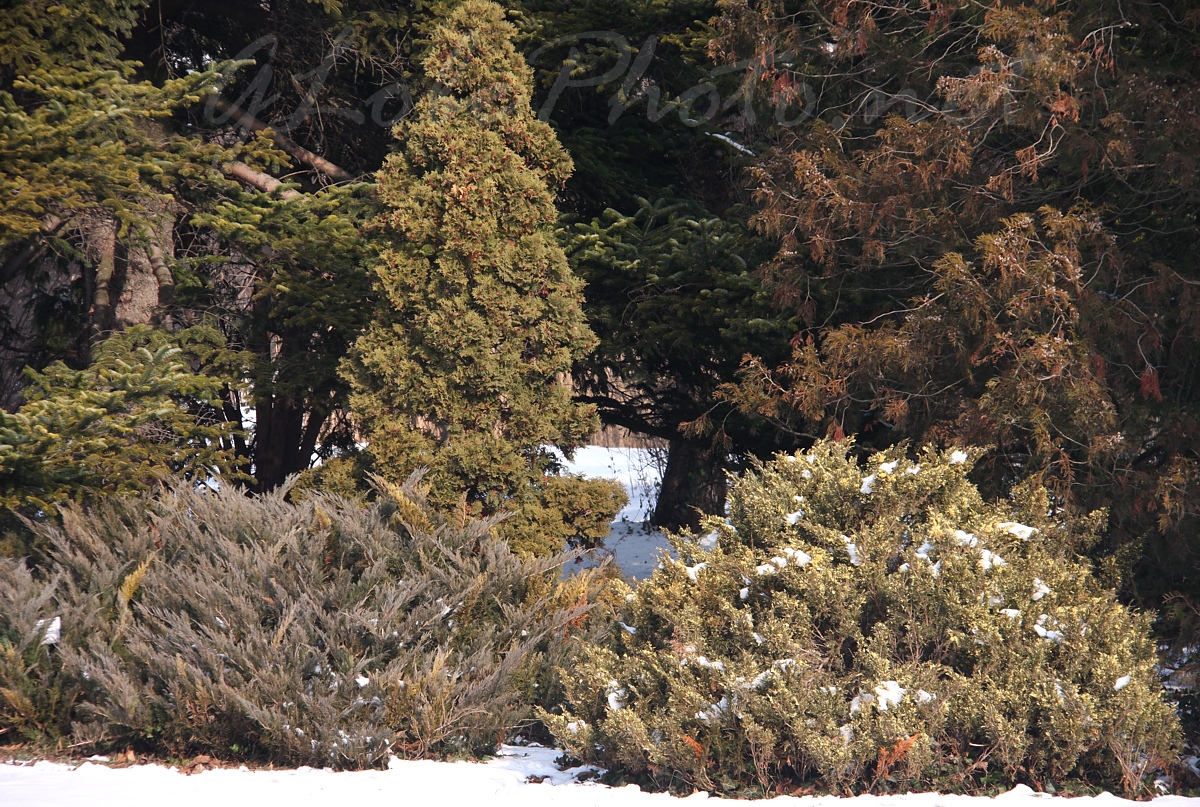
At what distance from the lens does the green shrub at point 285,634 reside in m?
4.29

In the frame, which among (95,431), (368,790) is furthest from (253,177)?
(368,790)

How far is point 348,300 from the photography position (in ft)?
25.5

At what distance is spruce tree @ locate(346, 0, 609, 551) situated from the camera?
6.66 meters

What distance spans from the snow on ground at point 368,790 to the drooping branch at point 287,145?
602 cm

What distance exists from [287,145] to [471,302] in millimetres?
3396

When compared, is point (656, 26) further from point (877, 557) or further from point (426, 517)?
point (877, 557)

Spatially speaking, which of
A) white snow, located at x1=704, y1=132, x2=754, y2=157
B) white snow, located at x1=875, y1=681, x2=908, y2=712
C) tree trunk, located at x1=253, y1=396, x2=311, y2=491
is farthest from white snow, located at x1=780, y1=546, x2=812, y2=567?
tree trunk, located at x1=253, y1=396, x2=311, y2=491

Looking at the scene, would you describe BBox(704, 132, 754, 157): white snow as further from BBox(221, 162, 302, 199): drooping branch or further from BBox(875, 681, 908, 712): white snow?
BBox(875, 681, 908, 712): white snow

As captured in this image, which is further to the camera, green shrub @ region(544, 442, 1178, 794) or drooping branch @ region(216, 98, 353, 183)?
drooping branch @ region(216, 98, 353, 183)

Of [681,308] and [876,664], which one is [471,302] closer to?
[681,308]

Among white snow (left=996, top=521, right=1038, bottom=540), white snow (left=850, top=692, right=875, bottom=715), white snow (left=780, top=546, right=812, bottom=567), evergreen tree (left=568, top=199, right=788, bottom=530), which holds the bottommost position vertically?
white snow (left=850, top=692, right=875, bottom=715)

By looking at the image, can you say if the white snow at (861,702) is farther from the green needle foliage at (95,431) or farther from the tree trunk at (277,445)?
the tree trunk at (277,445)

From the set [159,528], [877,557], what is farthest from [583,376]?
[877,557]

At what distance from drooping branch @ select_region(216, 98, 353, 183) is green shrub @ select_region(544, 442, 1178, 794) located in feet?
19.7
